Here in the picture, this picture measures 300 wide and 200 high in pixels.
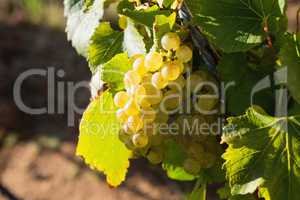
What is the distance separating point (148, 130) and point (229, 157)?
17 cm

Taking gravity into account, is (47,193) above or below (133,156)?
below

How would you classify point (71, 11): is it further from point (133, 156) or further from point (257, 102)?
point (257, 102)

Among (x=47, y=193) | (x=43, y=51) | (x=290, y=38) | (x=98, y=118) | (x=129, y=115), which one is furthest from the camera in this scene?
(x=43, y=51)

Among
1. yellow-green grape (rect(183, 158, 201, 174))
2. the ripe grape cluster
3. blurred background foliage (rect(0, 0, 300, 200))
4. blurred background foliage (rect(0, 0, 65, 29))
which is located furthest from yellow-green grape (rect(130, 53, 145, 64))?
blurred background foliage (rect(0, 0, 65, 29))

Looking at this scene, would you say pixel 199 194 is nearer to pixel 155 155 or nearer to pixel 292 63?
pixel 155 155

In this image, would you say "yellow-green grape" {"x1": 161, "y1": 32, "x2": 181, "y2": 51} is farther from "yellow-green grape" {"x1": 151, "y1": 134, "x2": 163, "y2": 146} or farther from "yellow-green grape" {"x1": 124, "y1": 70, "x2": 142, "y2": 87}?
"yellow-green grape" {"x1": 151, "y1": 134, "x2": 163, "y2": 146}

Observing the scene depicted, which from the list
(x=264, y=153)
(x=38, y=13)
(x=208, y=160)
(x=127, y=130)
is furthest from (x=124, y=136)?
(x=38, y=13)

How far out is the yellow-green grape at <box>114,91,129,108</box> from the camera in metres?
0.98

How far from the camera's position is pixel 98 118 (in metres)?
1.09

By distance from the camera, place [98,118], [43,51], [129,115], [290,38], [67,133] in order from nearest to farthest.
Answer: [290,38] < [129,115] < [98,118] < [67,133] < [43,51]

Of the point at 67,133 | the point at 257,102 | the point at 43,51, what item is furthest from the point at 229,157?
the point at 43,51

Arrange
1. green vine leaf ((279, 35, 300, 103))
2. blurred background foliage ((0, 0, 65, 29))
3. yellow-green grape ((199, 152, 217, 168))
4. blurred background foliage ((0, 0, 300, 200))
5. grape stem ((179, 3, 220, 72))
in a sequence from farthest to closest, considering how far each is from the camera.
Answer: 1. blurred background foliage ((0, 0, 65, 29))
2. blurred background foliage ((0, 0, 300, 200))
3. yellow-green grape ((199, 152, 217, 168))
4. grape stem ((179, 3, 220, 72))
5. green vine leaf ((279, 35, 300, 103))

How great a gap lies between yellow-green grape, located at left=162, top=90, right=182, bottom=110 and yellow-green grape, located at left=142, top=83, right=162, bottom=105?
0.01m

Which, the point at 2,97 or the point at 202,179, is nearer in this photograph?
the point at 202,179
